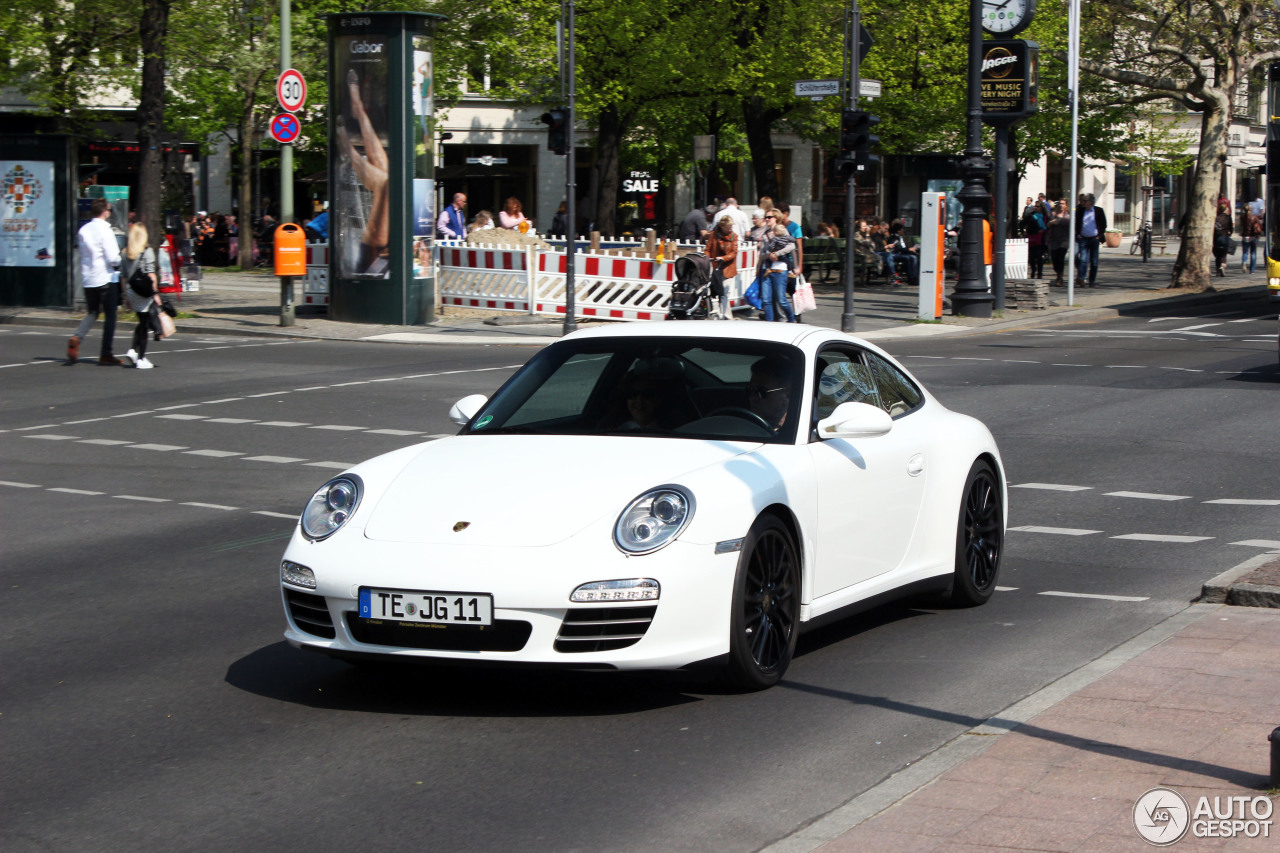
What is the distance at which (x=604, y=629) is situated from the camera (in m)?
5.46

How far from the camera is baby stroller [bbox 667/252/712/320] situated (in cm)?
2384

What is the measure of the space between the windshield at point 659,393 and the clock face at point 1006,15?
22.7 m

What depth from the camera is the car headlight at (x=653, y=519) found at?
552 cm

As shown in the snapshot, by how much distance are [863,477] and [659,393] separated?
913 mm

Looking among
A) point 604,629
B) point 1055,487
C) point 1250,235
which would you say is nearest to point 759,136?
point 1250,235

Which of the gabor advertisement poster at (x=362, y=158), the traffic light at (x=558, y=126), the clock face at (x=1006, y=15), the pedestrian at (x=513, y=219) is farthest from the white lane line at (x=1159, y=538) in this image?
the pedestrian at (x=513, y=219)

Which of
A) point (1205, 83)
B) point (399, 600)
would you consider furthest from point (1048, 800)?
point (1205, 83)

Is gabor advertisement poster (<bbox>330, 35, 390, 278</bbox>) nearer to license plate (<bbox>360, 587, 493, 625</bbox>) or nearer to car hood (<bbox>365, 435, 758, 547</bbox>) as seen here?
car hood (<bbox>365, 435, 758, 547</bbox>)

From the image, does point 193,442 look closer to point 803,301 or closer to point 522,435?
point 522,435

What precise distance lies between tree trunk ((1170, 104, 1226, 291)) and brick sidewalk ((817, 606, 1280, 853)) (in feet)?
99.2

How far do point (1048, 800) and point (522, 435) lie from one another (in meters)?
2.78

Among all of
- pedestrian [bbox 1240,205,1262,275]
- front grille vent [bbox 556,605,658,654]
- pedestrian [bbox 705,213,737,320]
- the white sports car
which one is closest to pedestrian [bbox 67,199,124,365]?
pedestrian [bbox 705,213,737,320]

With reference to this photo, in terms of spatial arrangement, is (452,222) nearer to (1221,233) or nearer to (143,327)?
(143,327)

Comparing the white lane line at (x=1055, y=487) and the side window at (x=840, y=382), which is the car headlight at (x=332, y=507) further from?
the white lane line at (x=1055, y=487)
